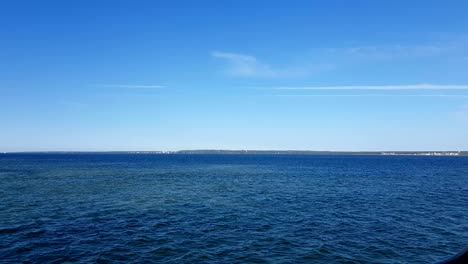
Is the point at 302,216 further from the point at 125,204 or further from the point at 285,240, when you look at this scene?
the point at 125,204

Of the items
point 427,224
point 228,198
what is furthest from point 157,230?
point 427,224

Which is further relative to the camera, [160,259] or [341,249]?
[341,249]

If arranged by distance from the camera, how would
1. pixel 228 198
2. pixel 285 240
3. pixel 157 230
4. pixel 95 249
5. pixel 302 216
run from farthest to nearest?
pixel 228 198, pixel 302 216, pixel 157 230, pixel 285 240, pixel 95 249

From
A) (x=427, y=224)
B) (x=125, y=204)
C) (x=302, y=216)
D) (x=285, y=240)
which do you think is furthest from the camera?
(x=125, y=204)

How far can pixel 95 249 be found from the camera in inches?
764

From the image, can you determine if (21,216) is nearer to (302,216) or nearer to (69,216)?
(69,216)

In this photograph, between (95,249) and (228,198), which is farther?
(228,198)

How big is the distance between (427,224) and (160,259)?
2263 cm

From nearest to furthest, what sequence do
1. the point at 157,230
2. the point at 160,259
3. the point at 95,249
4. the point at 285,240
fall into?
the point at 160,259, the point at 95,249, the point at 285,240, the point at 157,230

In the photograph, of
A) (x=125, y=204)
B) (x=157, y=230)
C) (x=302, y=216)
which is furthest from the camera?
(x=125, y=204)

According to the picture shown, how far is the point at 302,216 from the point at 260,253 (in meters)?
11.7

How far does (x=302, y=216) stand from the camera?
1173 inches

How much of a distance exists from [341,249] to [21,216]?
27.1 metres

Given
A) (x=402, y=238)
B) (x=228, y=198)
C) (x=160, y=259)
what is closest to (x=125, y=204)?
(x=228, y=198)
